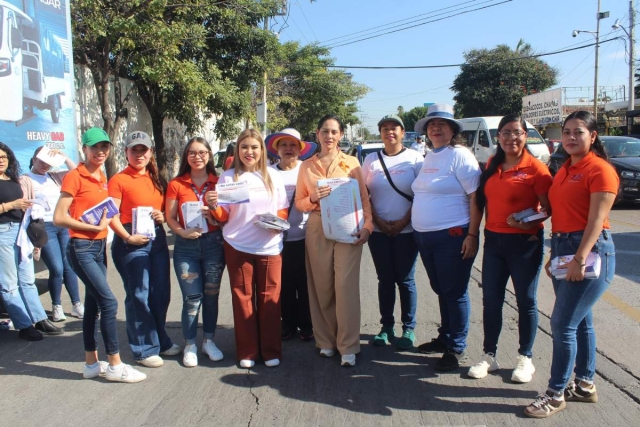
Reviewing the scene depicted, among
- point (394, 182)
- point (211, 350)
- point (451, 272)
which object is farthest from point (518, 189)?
point (211, 350)

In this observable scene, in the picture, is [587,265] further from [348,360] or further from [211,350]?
[211,350]

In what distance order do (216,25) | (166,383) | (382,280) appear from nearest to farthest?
(166,383) < (382,280) < (216,25)

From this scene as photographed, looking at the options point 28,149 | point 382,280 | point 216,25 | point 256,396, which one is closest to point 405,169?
point 382,280

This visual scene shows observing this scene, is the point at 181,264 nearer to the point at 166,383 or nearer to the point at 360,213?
the point at 166,383

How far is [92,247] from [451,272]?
268 cm

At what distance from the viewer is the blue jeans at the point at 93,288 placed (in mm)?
3760

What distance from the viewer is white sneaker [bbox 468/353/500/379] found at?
12.3ft

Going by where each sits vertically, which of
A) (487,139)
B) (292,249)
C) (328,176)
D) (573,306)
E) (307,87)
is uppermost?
(307,87)

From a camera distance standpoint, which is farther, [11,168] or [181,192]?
[11,168]

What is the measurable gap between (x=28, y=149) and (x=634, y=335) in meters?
7.84

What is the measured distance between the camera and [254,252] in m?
4.02

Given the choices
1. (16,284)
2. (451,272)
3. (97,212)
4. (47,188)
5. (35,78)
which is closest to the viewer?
(97,212)

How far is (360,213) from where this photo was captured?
3992 millimetres

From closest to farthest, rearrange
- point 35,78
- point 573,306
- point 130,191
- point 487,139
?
point 573,306, point 130,191, point 35,78, point 487,139
